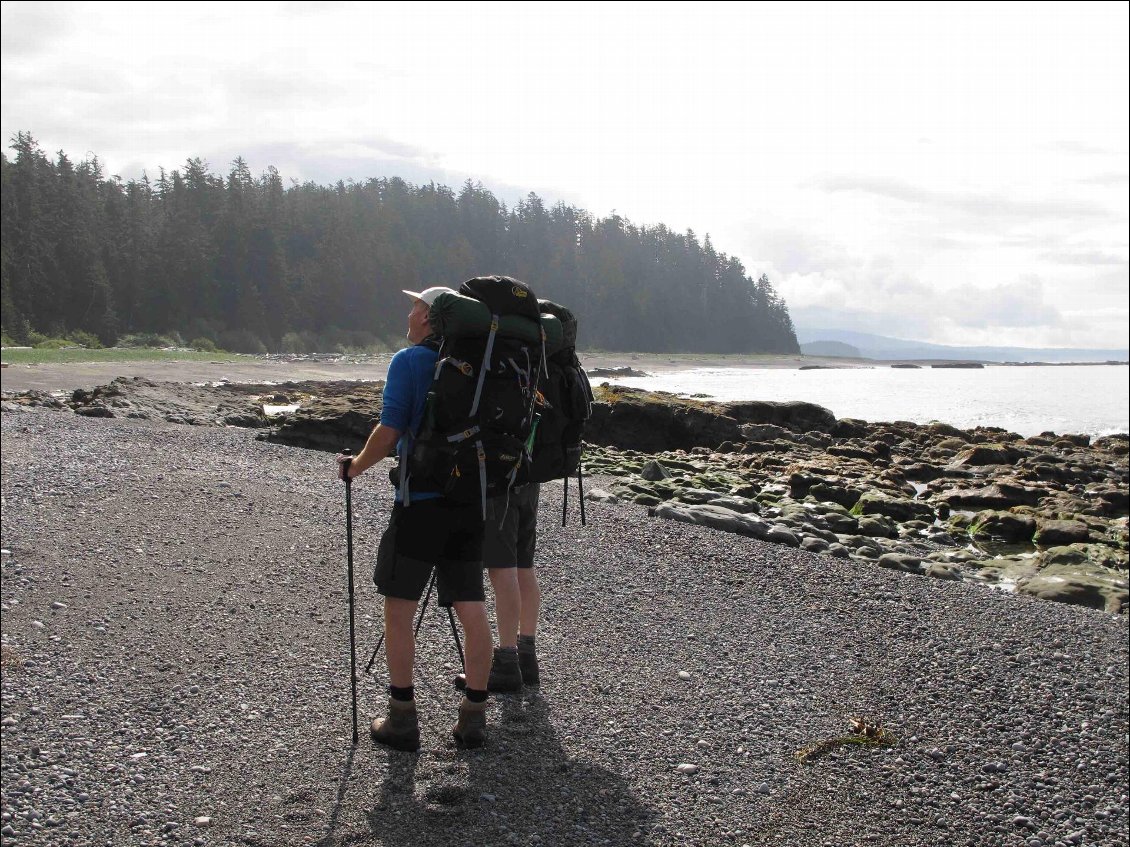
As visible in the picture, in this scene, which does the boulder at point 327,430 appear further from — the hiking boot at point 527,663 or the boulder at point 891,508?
the hiking boot at point 527,663

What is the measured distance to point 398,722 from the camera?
4789mm

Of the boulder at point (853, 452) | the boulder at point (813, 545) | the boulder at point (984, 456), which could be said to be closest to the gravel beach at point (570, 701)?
the boulder at point (813, 545)

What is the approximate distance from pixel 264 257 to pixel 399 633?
3007 inches

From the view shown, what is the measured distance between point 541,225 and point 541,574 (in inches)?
3676

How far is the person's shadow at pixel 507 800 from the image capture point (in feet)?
14.2

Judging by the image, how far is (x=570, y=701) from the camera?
5770 millimetres

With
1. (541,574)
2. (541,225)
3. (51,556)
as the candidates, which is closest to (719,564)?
(541,574)

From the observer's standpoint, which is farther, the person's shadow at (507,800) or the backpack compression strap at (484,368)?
the person's shadow at (507,800)

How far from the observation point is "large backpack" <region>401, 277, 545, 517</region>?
13.5 feet

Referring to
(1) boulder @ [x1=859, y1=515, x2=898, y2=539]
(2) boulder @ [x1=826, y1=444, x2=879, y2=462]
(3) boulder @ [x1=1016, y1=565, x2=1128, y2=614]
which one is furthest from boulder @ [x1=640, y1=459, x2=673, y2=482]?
(2) boulder @ [x1=826, y1=444, x2=879, y2=462]

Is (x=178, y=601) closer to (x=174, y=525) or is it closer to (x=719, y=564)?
(x=174, y=525)

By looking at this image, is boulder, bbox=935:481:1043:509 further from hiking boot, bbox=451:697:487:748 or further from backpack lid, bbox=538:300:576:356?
hiking boot, bbox=451:697:487:748

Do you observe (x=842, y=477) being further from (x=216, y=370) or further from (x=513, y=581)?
(x=216, y=370)

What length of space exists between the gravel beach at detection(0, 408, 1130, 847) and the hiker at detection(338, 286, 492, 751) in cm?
71
